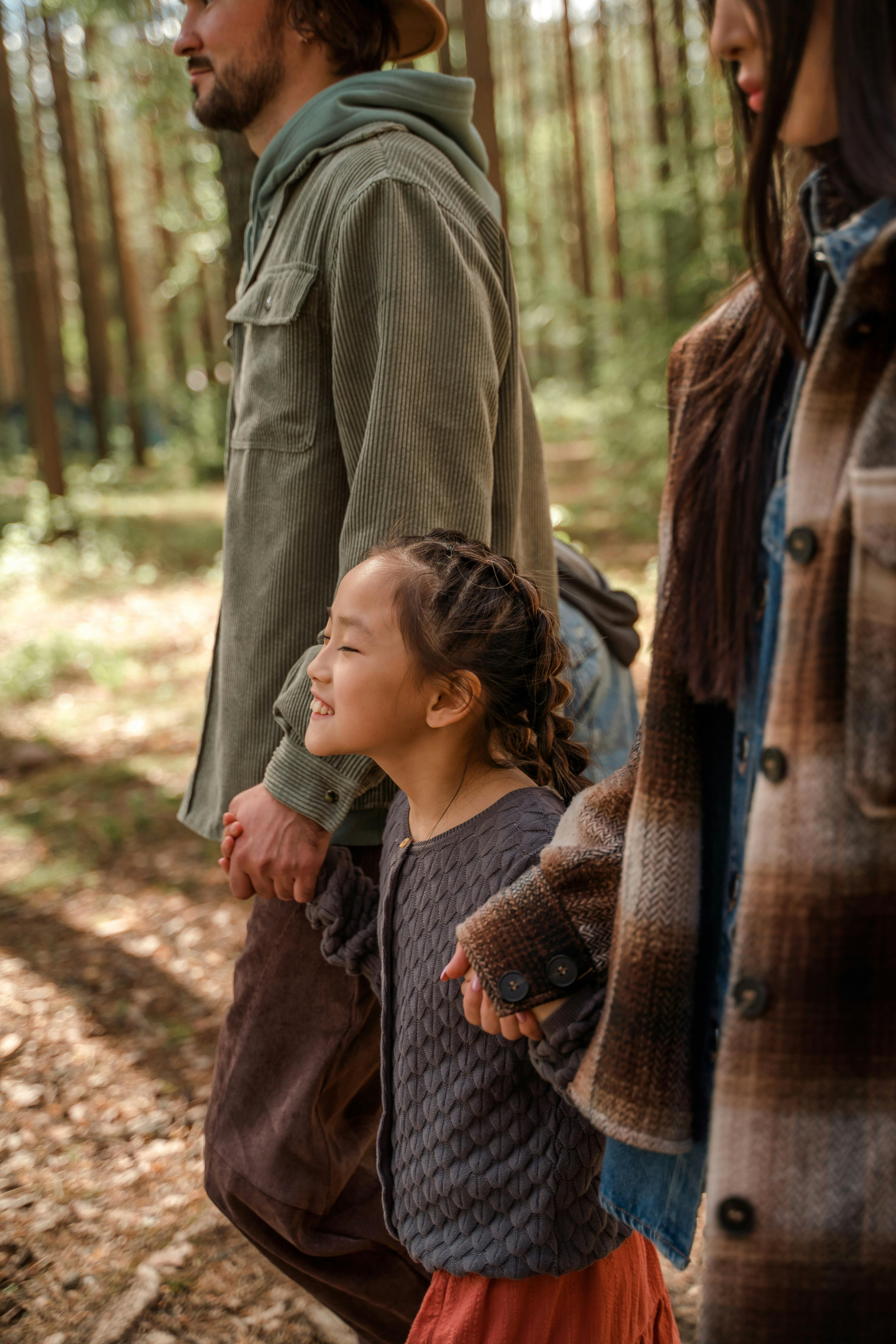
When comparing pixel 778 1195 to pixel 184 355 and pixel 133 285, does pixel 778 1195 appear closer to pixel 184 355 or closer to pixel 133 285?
pixel 184 355

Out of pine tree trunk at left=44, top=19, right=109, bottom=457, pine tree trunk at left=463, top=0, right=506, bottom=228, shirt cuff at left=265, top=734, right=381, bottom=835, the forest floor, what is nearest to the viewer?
shirt cuff at left=265, top=734, right=381, bottom=835

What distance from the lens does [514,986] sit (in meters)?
1.35

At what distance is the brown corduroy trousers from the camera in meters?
2.17

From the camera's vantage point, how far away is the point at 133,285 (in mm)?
29953

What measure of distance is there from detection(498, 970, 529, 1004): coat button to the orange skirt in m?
0.57

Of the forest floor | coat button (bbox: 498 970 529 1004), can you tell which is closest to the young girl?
coat button (bbox: 498 970 529 1004)

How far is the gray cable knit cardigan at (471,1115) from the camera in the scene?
1.64 meters

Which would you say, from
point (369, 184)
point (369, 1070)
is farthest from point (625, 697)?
point (369, 184)

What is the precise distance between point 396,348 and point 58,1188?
2.58 metres

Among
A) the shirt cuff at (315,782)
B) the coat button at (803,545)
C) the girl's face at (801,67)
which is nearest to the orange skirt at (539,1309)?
the shirt cuff at (315,782)

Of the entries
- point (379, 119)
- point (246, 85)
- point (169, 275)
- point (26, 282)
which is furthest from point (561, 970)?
point (169, 275)

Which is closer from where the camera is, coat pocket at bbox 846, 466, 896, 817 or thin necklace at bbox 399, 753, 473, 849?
coat pocket at bbox 846, 466, 896, 817

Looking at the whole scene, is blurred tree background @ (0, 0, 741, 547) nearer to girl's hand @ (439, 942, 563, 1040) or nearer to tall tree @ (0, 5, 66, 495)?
tall tree @ (0, 5, 66, 495)

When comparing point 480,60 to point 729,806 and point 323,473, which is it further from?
point 729,806
